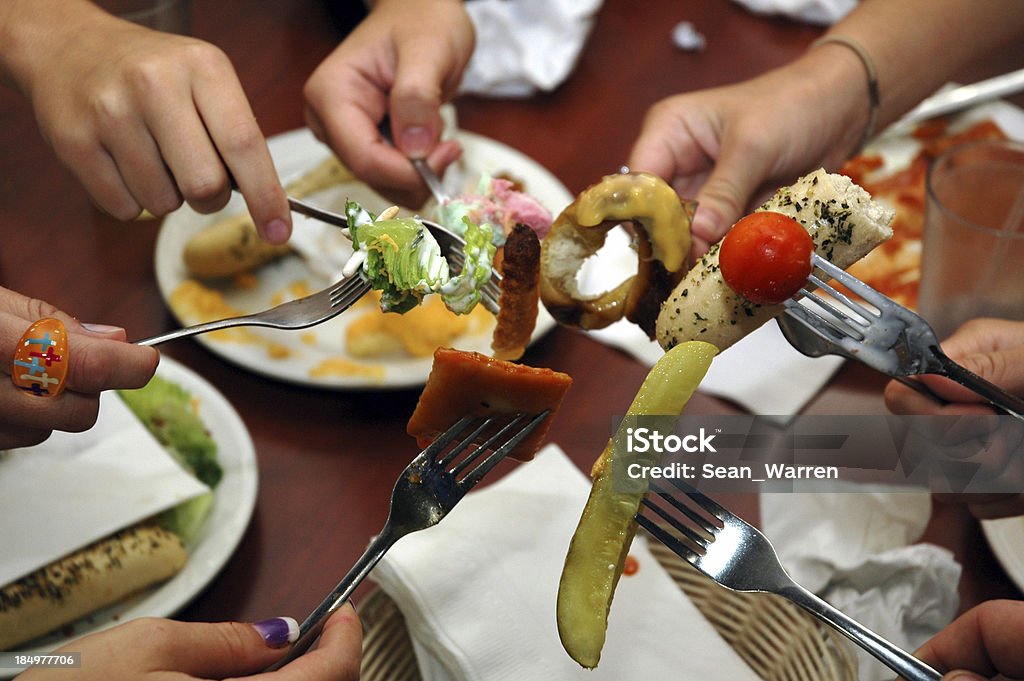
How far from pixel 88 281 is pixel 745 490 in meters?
1.18

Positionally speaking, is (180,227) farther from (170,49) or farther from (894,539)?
(894,539)

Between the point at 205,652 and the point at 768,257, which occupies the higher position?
the point at 768,257

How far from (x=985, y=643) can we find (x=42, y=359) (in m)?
0.93

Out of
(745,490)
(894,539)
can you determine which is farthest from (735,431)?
(894,539)

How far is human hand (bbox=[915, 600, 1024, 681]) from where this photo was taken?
2.71ft

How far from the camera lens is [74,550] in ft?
3.68

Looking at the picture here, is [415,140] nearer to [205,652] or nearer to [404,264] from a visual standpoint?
[404,264]

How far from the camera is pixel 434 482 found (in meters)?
0.86

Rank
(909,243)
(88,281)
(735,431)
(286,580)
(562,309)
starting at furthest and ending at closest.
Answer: (909,243) → (88,281) → (735,431) → (286,580) → (562,309)

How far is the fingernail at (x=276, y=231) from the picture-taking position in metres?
1.16

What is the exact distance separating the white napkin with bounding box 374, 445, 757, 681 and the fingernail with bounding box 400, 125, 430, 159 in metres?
0.55

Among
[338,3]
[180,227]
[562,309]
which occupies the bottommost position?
[180,227]

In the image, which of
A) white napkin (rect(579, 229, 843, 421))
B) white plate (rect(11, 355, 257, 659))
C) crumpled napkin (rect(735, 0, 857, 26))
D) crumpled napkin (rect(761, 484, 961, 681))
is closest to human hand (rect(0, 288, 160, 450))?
white plate (rect(11, 355, 257, 659))

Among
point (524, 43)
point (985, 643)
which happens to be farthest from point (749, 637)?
point (524, 43)
